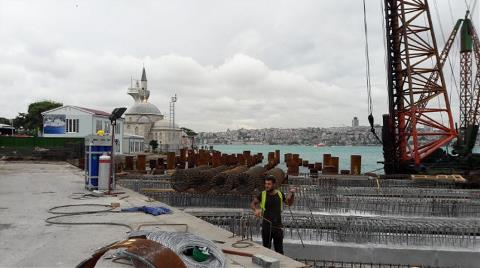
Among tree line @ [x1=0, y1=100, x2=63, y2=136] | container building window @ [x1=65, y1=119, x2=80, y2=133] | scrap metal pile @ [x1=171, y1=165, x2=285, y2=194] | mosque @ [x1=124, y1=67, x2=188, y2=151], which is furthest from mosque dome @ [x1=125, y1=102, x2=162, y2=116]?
scrap metal pile @ [x1=171, y1=165, x2=285, y2=194]

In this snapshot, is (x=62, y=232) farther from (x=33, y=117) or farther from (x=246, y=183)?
(x=33, y=117)

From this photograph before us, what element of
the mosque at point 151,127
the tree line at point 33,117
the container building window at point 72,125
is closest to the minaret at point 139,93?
the mosque at point 151,127

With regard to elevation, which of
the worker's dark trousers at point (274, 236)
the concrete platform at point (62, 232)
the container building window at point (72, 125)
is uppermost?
the container building window at point (72, 125)

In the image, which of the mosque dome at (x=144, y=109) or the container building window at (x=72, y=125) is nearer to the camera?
the container building window at (x=72, y=125)

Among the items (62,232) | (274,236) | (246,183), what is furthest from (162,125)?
(274,236)

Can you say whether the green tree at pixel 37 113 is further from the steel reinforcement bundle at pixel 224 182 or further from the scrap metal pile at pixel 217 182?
the steel reinforcement bundle at pixel 224 182

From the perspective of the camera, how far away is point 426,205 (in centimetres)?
1445

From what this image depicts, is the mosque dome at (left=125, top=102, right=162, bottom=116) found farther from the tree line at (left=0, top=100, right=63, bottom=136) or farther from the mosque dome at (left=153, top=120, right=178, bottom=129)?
the tree line at (left=0, top=100, right=63, bottom=136)

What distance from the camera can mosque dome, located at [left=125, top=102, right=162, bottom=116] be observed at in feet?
350

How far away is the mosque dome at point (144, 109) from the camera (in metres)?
107

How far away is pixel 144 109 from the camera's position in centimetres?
10762

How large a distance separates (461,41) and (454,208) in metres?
39.7

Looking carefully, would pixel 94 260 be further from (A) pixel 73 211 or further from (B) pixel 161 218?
(A) pixel 73 211

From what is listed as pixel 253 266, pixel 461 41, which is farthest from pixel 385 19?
pixel 253 266
